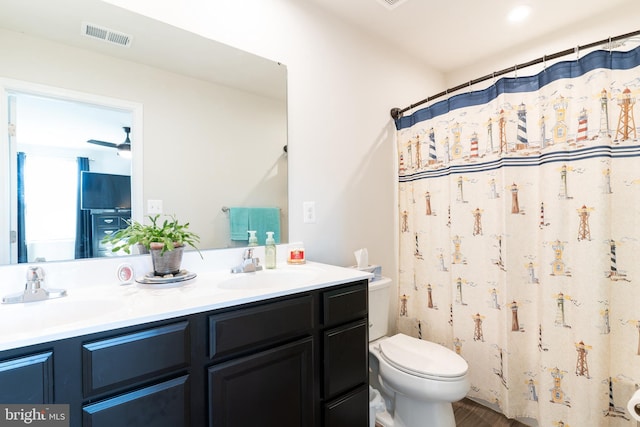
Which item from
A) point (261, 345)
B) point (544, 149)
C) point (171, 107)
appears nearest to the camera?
point (261, 345)

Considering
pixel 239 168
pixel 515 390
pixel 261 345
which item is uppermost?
pixel 239 168

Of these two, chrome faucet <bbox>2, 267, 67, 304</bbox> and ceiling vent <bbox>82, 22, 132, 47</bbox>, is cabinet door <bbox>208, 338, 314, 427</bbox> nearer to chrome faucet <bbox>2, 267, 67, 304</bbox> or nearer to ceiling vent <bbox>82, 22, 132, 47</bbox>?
chrome faucet <bbox>2, 267, 67, 304</bbox>

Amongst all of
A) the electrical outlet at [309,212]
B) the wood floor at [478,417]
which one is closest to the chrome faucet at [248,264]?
the electrical outlet at [309,212]

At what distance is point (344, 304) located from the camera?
3.97 ft

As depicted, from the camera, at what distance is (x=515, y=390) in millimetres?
1594

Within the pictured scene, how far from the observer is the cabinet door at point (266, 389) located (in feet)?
2.93

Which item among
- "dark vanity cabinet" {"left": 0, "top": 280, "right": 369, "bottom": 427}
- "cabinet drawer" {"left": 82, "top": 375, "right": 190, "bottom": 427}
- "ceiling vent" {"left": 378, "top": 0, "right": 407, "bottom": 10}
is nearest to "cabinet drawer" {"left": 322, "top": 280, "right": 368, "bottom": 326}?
"dark vanity cabinet" {"left": 0, "top": 280, "right": 369, "bottom": 427}

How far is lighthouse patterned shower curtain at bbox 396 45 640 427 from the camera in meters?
1.28

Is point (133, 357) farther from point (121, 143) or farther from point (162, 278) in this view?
point (121, 143)

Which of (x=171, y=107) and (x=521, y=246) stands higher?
(x=171, y=107)

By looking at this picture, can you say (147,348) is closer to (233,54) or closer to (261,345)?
(261,345)

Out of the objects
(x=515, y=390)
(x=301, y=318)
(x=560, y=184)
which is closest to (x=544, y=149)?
(x=560, y=184)

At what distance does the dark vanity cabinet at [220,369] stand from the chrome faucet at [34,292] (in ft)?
1.27

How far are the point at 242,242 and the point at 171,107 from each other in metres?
0.71
